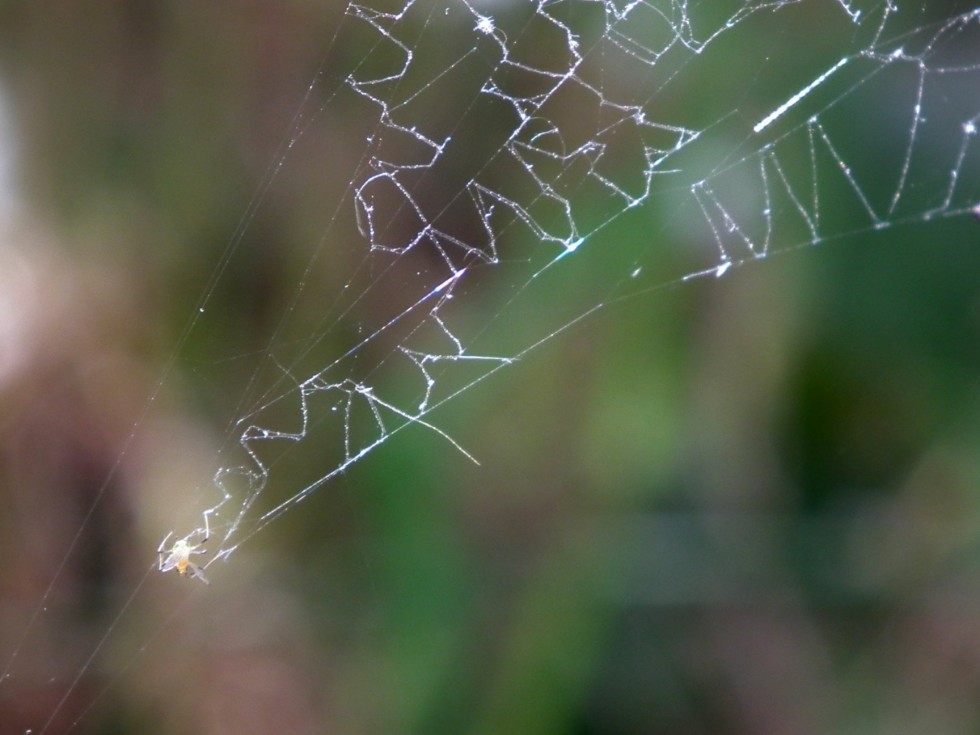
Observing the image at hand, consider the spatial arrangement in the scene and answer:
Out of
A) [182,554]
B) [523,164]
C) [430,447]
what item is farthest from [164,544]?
[523,164]

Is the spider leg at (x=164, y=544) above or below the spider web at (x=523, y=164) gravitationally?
below

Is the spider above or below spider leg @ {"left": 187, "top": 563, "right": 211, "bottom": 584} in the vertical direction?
above

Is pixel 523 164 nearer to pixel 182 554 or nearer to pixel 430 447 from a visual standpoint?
pixel 430 447

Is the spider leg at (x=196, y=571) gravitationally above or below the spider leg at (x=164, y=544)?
below

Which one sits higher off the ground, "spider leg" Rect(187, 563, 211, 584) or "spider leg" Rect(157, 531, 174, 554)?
"spider leg" Rect(157, 531, 174, 554)
